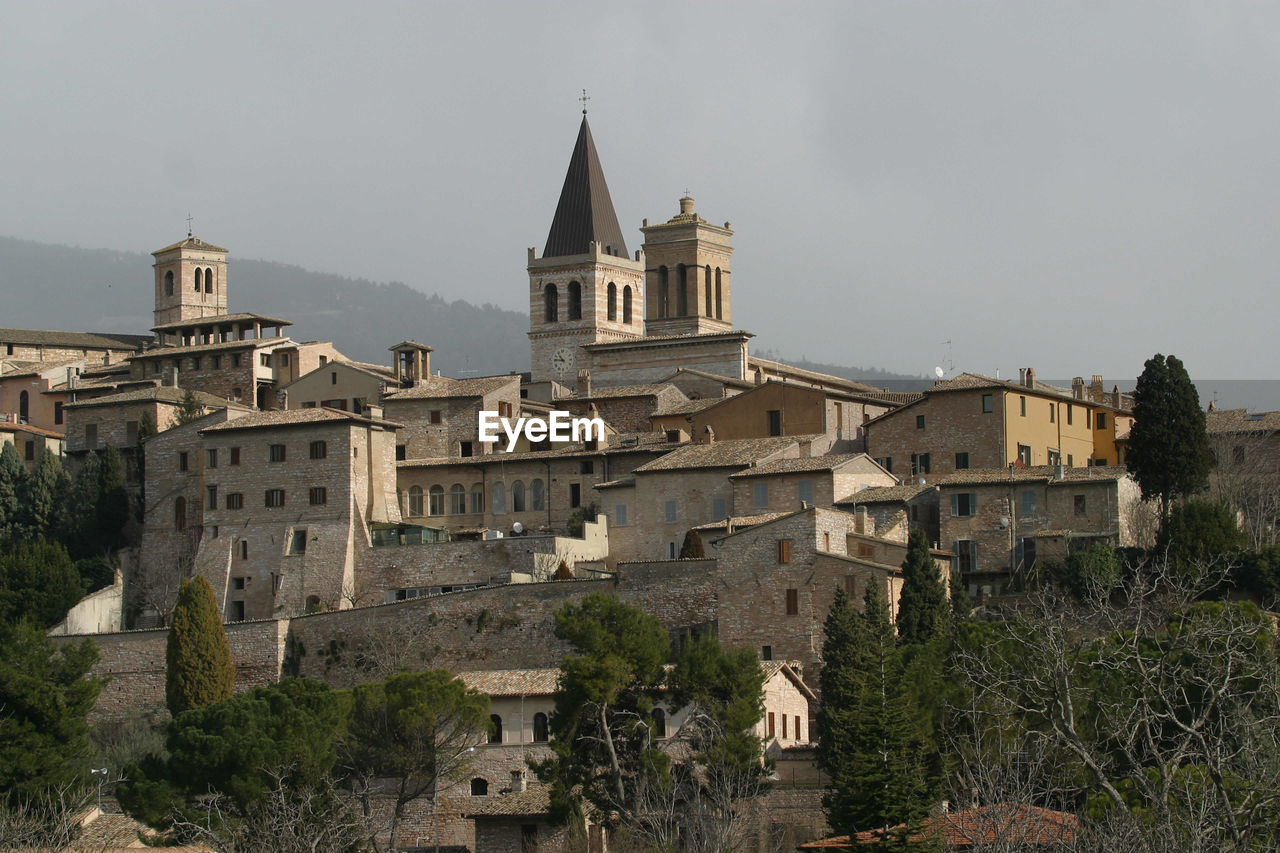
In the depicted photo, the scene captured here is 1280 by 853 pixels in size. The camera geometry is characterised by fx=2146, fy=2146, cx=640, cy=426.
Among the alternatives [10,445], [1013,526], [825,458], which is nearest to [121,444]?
[10,445]

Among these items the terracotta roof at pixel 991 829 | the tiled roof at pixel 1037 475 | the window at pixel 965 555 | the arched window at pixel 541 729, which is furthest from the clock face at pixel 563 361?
the terracotta roof at pixel 991 829

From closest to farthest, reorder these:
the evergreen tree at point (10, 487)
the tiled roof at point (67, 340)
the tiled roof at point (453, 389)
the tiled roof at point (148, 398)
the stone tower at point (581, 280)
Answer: the tiled roof at point (453, 389) → the evergreen tree at point (10, 487) → the tiled roof at point (148, 398) → the stone tower at point (581, 280) → the tiled roof at point (67, 340)

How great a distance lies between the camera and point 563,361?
84562 mm

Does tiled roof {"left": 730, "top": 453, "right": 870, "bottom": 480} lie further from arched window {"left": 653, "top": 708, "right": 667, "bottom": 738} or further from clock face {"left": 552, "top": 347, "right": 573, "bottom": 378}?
clock face {"left": 552, "top": 347, "right": 573, "bottom": 378}

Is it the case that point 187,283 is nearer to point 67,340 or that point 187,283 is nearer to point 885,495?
point 67,340

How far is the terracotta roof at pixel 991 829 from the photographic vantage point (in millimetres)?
30812

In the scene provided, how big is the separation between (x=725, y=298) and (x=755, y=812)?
56.8 meters

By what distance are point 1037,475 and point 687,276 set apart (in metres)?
41.3

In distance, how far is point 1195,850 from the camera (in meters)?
24.4

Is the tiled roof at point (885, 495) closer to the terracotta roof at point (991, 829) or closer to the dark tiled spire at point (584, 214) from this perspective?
the terracotta roof at point (991, 829)

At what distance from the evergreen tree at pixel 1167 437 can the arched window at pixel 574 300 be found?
36009 mm

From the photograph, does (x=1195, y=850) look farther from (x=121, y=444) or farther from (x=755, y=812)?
(x=121, y=444)

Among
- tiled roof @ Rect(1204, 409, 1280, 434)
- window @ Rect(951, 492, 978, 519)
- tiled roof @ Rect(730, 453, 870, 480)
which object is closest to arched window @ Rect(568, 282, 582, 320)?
tiled roof @ Rect(730, 453, 870, 480)

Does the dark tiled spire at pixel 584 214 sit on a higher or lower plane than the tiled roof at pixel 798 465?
higher
